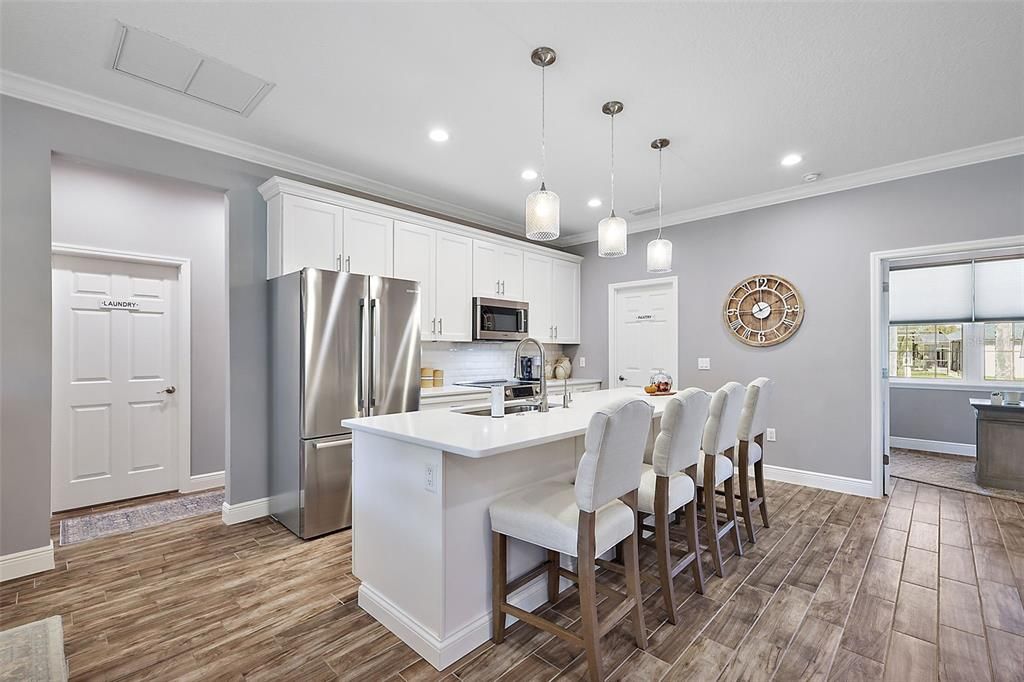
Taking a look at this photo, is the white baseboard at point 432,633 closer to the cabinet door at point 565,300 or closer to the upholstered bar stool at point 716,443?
the upholstered bar stool at point 716,443

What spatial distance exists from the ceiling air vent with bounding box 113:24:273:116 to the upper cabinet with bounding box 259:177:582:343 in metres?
0.68

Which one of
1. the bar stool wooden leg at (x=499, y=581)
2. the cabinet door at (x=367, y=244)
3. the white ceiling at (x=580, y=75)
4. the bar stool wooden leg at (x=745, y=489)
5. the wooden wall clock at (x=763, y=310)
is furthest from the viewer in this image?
the wooden wall clock at (x=763, y=310)

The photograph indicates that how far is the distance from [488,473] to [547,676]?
2.59 feet

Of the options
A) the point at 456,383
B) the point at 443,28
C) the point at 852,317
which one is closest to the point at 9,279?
the point at 443,28

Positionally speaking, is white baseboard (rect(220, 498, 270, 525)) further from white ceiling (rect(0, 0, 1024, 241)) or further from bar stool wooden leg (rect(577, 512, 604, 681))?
bar stool wooden leg (rect(577, 512, 604, 681))

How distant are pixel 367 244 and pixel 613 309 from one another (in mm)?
3065

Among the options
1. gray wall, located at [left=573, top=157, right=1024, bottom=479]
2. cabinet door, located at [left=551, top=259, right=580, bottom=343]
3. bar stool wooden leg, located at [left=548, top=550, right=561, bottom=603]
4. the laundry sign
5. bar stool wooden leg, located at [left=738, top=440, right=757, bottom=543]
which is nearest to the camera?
bar stool wooden leg, located at [left=548, top=550, right=561, bottom=603]

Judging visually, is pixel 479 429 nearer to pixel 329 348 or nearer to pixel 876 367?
pixel 329 348

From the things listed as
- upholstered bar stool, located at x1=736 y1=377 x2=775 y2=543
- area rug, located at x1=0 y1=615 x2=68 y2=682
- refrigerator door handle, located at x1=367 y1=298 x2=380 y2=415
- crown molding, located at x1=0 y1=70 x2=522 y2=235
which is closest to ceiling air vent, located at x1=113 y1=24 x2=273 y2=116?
crown molding, located at x1=0 y1=70 x2=522 y2=235

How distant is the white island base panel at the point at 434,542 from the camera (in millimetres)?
1854

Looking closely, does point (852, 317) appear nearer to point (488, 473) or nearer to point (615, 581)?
point (615, 581)

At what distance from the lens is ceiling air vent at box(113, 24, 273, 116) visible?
2.28 meters

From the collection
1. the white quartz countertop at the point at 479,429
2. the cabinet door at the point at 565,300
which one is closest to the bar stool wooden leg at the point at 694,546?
the white quartz countertop at the point at 479,429

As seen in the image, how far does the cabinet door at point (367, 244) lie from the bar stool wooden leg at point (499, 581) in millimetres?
2546
